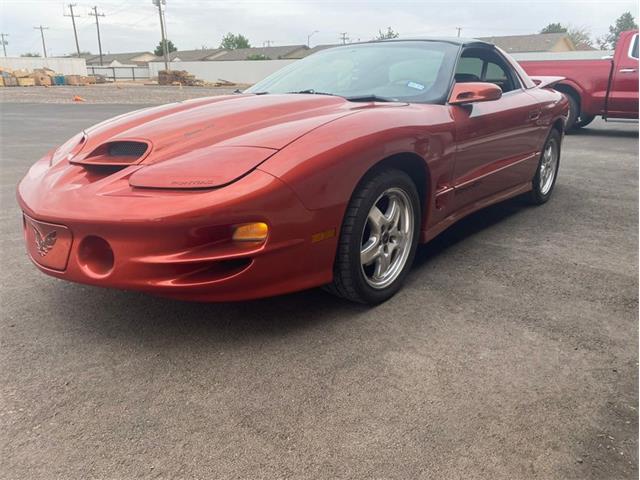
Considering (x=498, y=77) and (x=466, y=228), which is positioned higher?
(x=498, y=77)

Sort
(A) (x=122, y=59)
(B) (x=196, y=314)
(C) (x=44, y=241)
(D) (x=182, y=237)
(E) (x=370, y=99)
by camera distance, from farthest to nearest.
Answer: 1. (A) (x=122, y=59)
2. (E) (x=370, y=99)
3. (B) (x=196, y=314)
4. (C) (x=44, y=241)
5. (D) (x=182, y=237)

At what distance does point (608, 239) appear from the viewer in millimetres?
3941

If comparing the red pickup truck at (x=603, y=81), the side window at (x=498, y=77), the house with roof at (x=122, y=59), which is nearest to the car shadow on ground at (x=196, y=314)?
the side window at (x=498, y=77)

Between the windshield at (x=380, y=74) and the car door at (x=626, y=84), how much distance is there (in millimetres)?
7152

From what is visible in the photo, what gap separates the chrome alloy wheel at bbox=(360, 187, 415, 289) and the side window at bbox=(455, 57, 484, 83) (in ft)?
4.18

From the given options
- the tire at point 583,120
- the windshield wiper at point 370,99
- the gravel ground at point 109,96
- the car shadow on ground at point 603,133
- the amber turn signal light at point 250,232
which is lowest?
the gravel ground at point 109,96

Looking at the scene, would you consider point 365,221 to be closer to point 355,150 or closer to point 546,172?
point 355,150

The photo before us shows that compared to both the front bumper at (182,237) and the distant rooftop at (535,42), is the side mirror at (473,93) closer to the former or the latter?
the front bumper at (182,237)

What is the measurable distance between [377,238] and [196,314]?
3.22 ft

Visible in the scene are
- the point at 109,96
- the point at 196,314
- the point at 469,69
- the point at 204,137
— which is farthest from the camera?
the point at 109,96

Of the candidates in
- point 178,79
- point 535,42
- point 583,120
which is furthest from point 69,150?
point 535,42

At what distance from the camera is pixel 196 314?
8.68ft

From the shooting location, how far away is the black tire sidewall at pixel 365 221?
2521 millimetres

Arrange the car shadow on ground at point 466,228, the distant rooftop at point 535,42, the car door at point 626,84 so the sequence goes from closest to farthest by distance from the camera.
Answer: the car shadow on ground at point 466,228 < the car door at point 626,84 < the distant rooftop at point 535,42
